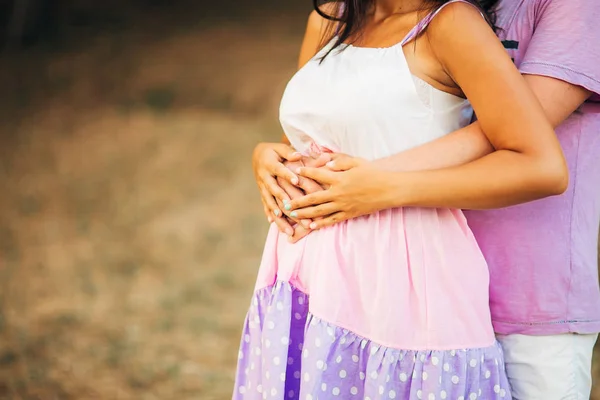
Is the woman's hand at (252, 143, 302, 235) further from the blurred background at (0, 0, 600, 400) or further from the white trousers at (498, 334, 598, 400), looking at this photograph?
the blurred background at (0, 0, 600, 400)

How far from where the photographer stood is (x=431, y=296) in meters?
1.44

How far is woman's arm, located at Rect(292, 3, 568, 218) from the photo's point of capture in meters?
1.35

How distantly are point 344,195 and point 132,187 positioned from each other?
4.55 meters

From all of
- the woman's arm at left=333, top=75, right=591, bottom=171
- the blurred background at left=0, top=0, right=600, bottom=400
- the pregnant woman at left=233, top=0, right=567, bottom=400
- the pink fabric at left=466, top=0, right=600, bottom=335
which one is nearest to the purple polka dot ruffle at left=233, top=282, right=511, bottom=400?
the pregnant woman at left=233, top=0, right=567, bottom=400

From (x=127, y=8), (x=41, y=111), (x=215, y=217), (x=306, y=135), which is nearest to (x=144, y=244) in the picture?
(x=215, y=217)

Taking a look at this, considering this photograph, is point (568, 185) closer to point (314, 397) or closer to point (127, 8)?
point (314, 397)

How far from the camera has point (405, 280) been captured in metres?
1.46

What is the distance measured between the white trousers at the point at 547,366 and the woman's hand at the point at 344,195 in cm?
41

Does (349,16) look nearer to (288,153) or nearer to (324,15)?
(324,15)

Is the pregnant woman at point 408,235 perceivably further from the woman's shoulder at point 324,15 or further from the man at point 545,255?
the woman's shoulder at point 324,15

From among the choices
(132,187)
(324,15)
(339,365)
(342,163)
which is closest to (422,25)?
(342,163)

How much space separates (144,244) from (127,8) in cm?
525

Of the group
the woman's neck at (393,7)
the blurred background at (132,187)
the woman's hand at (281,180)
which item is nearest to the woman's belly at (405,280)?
the woman's hand at (281,180)

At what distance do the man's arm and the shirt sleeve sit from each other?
0.02 metres
